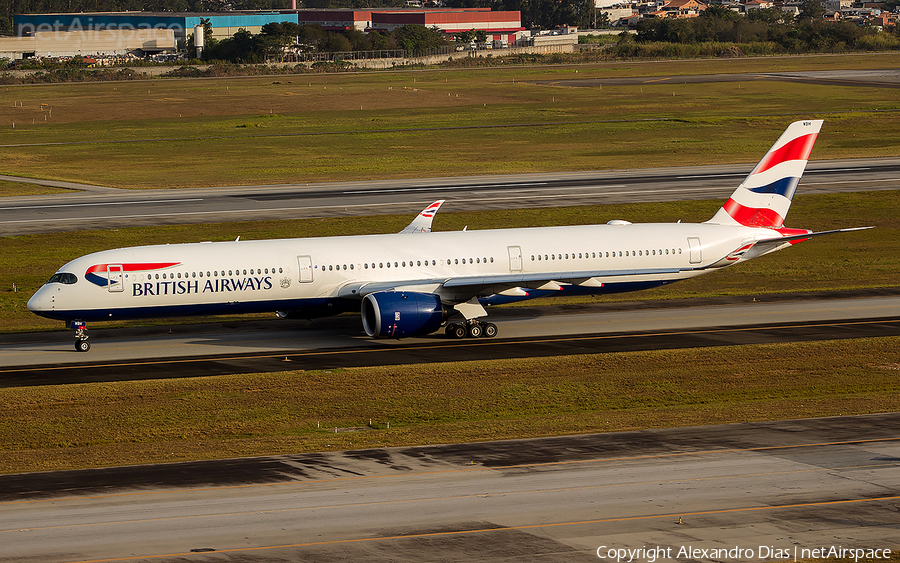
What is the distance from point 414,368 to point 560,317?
11762mm

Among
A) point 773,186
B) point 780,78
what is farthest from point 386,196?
point 780,78

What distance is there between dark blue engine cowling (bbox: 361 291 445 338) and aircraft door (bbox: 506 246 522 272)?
448 cm

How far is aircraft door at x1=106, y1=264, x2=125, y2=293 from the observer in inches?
1705

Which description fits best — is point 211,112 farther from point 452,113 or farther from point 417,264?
point 417,264

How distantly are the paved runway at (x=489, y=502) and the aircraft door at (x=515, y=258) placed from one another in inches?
638

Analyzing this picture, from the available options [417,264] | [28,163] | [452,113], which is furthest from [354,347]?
[452,113]

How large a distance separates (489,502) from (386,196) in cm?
5913

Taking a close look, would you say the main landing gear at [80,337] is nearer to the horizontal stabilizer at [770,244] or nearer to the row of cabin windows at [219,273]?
the row of cabin windows at [219,273]

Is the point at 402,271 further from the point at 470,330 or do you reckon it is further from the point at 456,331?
the point at 470,330

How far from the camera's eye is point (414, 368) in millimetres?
41031

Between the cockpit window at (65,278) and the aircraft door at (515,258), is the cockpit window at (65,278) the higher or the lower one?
the higher one

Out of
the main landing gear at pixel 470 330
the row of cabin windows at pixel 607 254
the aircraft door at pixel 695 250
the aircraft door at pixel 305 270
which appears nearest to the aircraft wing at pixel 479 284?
the row of cabin windows at pixel 607 254

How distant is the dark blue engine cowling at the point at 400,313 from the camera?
43.2 m

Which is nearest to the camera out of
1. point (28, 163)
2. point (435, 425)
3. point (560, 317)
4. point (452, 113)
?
point (435, 425)
